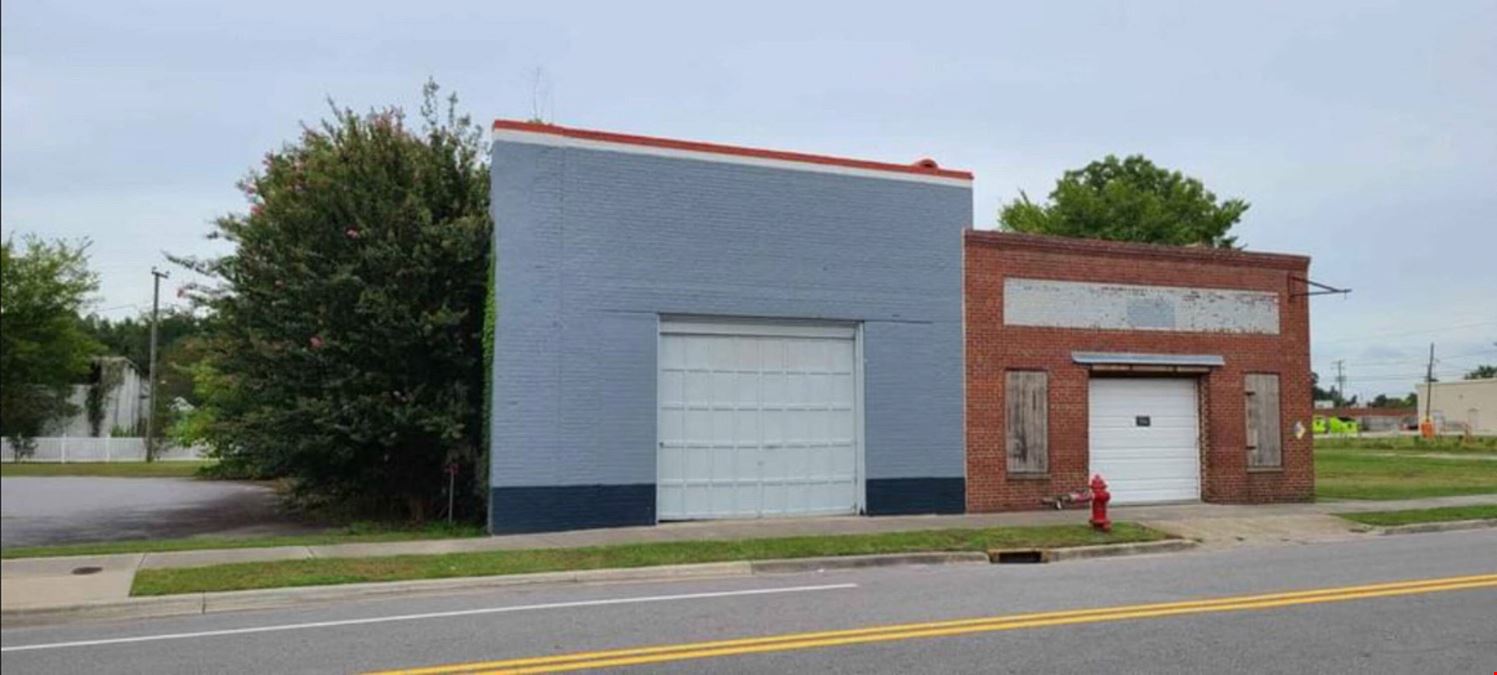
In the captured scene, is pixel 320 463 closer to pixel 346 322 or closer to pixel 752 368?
pixel 346 322

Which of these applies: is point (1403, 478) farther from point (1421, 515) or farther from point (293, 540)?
point (293, 540)

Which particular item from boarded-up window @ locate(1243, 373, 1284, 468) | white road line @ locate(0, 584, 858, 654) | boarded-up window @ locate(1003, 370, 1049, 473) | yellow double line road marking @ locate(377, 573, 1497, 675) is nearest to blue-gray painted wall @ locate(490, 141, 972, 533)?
boarded-up window @ locate(1003, 370, 1049, 473)

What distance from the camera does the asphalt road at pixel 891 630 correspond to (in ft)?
24.3

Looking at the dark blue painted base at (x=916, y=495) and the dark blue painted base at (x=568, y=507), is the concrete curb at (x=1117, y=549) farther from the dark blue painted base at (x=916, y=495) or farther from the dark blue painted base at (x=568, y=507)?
the dark blue painted base at (x=568, y=507)

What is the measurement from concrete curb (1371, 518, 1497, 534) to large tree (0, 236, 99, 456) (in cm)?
1763

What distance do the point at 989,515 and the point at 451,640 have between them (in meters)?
11.1

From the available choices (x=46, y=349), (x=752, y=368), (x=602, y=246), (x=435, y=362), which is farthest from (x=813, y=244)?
(x=46, y=349)

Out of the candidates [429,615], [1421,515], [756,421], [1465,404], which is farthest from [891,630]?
[1465,404]

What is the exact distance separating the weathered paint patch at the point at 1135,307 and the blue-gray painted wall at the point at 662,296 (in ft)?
4.45

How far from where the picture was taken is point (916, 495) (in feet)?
58.1

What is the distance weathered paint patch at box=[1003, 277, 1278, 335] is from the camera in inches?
736

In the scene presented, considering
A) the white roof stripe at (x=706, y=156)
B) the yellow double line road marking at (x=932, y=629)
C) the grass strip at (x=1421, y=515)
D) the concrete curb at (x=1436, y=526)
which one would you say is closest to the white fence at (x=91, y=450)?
the yellow double line road marking at (x=932, y=629)

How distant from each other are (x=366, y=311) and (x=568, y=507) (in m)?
4.02

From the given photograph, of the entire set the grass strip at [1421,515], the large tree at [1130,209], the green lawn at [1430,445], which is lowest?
the grass strip at [1421,515]
